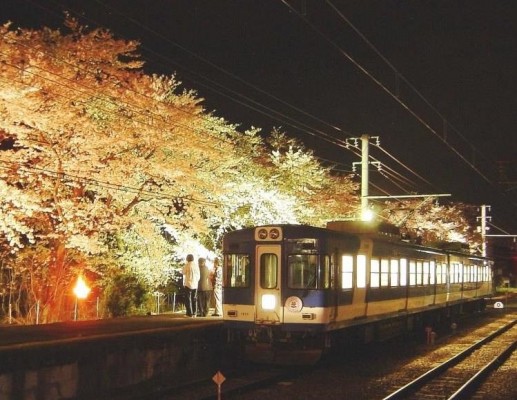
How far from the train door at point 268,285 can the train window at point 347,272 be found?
4.60 ft

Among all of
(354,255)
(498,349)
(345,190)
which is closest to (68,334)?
(354,255)

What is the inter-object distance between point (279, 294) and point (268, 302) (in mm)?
286

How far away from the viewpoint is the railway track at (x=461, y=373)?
465 inches

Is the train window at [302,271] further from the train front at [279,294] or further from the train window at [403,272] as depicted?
the train window at [403,272]

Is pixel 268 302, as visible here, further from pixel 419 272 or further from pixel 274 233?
pixel 419 272

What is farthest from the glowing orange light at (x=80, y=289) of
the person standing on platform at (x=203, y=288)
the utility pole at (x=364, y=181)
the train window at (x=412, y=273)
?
the utility pole at (x=364, y=181)

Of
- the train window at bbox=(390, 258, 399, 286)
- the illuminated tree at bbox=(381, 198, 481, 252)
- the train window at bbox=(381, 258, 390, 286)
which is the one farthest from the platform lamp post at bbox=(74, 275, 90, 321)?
the illuminated tree at bbox=(381, 198, 481, 252)

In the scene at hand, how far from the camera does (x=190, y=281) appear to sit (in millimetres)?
17406

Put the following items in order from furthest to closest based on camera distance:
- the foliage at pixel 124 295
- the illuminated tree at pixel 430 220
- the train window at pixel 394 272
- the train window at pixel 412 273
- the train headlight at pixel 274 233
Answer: the illuminated tree at pixel 430 220
the foliage at pixel 124 295
the train window at pixel 412 273
the train window at pixel 394 272
the train headlight at pixel 274 233

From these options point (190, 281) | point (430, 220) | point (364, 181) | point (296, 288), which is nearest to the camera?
point (296, 288)

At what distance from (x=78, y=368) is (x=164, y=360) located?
2430 mm

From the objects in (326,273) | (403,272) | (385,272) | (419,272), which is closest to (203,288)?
(385,272)

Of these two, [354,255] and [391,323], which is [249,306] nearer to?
[354,255]

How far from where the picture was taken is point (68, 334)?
12539 millimetres
